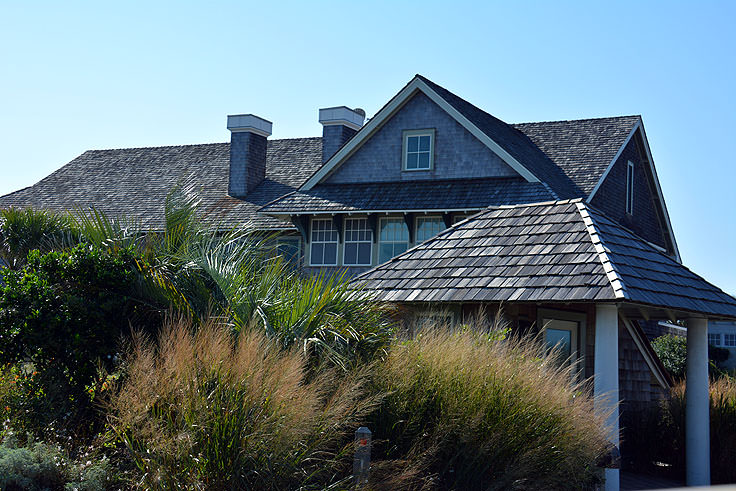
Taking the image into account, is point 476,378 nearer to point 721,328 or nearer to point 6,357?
point 6,357

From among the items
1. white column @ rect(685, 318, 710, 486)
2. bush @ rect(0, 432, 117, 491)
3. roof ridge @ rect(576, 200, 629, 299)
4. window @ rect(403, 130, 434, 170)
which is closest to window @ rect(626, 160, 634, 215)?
window @ rect(403, 130, 434, 170)

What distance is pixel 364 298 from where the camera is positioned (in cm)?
952

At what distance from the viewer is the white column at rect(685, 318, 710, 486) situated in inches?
470

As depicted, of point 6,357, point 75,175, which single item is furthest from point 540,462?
point 75,175

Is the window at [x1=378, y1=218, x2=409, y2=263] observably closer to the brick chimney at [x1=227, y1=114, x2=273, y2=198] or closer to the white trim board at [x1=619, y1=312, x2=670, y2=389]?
the brick chimney at [x1=227, y1=114, x2=273, y2=198]

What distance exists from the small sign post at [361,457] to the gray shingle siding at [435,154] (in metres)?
16.5

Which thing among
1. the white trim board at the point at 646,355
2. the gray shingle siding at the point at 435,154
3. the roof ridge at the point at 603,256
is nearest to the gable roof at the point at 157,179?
the gray shingle siding at the point at 435,154

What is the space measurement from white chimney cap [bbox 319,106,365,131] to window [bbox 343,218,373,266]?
4.50m

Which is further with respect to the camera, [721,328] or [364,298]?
[721,328]

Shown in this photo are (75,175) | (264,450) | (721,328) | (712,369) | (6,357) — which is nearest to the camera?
(264,450)

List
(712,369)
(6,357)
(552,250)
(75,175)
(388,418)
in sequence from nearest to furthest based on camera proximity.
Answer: (388,418)
(6,357)
(552,250)
(712,369)
(75,175)

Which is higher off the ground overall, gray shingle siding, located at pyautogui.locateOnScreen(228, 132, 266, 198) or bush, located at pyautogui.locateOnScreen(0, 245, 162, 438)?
gray shingle siding, located at pyautogui.locateOnScreen(228, 132, 266, 198)

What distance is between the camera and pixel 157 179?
98.2ft

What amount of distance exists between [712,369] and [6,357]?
1994 centimetres
